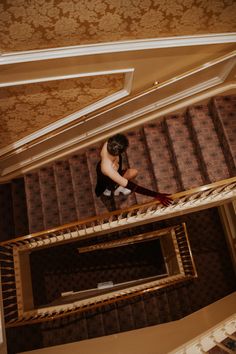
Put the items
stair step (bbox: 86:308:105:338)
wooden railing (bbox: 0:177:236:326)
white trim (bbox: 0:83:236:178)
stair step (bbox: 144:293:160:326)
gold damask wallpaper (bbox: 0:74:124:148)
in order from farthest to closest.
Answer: stair step (bbox: 144:293:160:326), stair step (bbox: 86:308:105:338), white trim (bbox: 0:83:236:178), wooden railing (bbox: 0:177:236:326), gold damask wallpaper (bbox: 0:74:124:148)

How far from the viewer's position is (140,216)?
4086 mm

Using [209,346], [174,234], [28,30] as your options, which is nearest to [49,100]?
[28,30]

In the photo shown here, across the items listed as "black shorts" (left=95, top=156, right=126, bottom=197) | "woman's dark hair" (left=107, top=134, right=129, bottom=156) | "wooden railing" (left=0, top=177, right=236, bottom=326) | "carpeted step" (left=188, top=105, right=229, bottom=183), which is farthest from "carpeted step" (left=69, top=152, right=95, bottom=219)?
"carpeted step" (left=188, top=105, right=229, bottom=183)

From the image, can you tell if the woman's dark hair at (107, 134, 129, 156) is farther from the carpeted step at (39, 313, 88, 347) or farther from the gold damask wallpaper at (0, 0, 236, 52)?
the carpeted step at (39, 313, 88, 347)

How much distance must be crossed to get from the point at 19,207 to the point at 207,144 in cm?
Answer: 364

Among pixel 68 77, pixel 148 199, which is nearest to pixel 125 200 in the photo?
pixel 148 199

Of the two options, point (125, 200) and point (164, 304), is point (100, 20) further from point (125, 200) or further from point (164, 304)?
point (164, 304)

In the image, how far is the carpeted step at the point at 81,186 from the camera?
4.88 m

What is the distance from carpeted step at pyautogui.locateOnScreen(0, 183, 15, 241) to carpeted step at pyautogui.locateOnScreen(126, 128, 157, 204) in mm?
2615

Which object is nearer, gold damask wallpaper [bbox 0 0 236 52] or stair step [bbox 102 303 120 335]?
gold damask wallpaper [bbox 0 0 236 52]

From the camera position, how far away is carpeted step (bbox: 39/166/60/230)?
5066mm

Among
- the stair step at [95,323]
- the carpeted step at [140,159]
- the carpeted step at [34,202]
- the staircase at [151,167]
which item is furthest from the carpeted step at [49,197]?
the stair step at [95,323]

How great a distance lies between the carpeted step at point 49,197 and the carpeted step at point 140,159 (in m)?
1.51

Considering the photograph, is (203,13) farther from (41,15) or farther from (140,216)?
(140,216)
